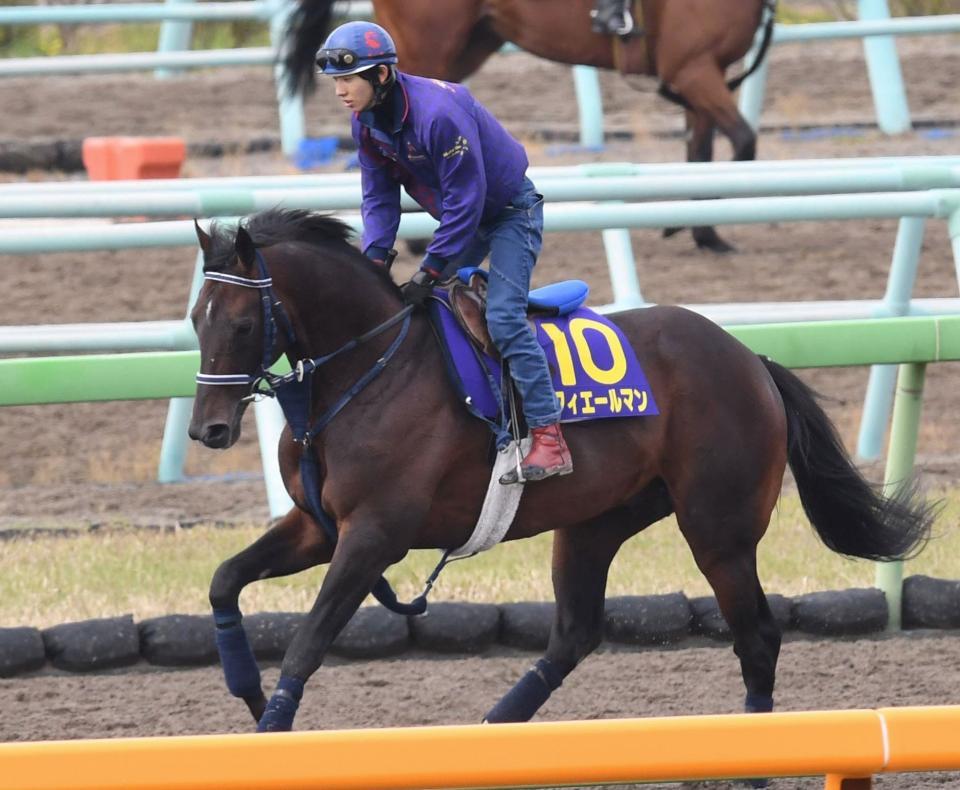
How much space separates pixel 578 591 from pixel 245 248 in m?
1.30

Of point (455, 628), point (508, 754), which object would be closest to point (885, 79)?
point (455, 628)

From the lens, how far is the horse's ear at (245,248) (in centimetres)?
398

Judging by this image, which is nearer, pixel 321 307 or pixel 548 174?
pixel 321 307

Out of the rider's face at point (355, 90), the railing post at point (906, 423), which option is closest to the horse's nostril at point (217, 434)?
the rider's face at point (355, 90)

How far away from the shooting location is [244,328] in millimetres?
3982

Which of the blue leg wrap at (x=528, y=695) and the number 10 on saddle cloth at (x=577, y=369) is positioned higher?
the number 10 on saddle cloth at (x=577, y=369)

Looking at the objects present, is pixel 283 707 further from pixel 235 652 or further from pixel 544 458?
pixel 544 458

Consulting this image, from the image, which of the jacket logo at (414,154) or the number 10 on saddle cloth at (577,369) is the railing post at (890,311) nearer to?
the number 10 on saddle cloth at (577,369)

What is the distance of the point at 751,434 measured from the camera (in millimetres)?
4508

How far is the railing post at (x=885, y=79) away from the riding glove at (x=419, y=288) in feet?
22.1

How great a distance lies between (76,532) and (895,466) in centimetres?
290

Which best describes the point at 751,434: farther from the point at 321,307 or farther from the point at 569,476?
the point at 321,307

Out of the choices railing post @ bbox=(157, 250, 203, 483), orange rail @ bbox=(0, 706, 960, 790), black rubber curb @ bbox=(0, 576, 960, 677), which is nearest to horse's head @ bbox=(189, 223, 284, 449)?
black rubber curb @ bbox=(0, 576, 960, 677)

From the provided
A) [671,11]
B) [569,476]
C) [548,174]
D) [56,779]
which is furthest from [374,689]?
[671,11]
